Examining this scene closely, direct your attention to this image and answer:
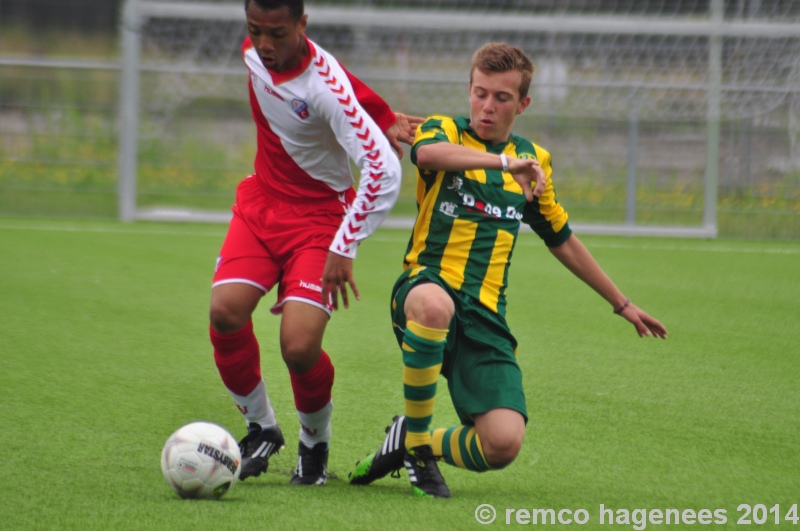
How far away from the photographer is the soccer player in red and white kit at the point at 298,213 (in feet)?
10.7

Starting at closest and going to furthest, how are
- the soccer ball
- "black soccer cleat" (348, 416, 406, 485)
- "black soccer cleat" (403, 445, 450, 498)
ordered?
the soccer ball
"black soccer cleat" (403, 445, 450, 498)
"black soccer cleat" (348, 416, 406, 485)

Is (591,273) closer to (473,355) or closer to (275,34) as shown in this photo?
(473,355)

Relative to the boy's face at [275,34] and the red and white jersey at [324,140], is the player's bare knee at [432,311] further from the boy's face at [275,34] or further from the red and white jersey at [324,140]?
the boy's face at [275,34]

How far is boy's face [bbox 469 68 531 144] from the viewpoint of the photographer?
3.56 m

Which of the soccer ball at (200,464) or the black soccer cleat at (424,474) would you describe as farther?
the black soccer cleat at (424,474)

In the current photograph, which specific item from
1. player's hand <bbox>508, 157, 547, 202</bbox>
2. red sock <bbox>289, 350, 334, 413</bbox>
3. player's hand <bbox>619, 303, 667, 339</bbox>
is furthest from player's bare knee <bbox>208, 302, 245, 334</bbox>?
player's hand <bbox>619, 303, 667, 339</bbox>

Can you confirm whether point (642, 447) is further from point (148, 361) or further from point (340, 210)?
point (148, 361)

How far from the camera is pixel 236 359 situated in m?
3.54

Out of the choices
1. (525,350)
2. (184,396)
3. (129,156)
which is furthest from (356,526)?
(129,156)

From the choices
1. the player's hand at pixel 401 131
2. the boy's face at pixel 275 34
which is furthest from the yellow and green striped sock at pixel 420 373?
the boy's face at pixel 275 34

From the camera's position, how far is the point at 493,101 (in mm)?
3582

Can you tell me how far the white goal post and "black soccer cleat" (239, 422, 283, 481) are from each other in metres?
Result: 8.60

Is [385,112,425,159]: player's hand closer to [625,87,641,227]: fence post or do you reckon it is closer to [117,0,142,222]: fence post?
[117,0,142,222]: fence post

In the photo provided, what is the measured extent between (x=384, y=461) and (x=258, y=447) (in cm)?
48
